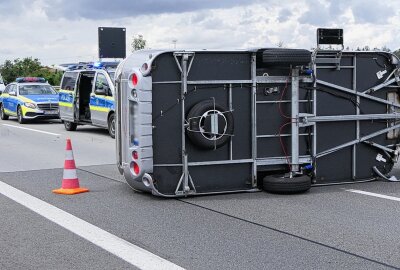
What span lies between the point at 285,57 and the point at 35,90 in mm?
19408

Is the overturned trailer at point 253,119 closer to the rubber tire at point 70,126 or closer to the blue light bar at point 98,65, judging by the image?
the blue light bar at point 98,65

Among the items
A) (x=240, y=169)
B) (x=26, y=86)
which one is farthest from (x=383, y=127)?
(x=26, y=86)

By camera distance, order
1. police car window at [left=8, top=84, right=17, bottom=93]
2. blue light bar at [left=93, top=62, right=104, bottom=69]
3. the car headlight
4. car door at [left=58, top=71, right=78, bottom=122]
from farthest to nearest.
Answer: police car window at [left=8, top=84, right=17, bottom=93]
the car headlight
car door at [left=58, top=71, right=78, bottom=122]
blue light bar at [left=93, top=62, right=104, bottom=69]

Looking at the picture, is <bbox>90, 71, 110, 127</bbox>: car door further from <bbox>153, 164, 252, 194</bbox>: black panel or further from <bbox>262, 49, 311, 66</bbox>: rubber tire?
<bbox>262, 49, 311, 66</bbox>: rubber tire

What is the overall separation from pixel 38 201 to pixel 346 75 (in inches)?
200

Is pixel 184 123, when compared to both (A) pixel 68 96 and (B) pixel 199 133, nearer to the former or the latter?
(B) pixel 199 133

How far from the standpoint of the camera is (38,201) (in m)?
8.37

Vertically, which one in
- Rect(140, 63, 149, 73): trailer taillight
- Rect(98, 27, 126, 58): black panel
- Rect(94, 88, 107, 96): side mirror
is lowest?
Rect(94, 88, 107, 96): side mirror

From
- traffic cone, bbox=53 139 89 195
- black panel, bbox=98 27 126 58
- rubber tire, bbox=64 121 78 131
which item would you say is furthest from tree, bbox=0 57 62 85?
traffic cone, bbox=53 139 89 195

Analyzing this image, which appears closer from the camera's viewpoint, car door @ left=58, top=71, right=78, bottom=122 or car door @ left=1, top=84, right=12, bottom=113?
car door @ left=58, top=71, right=78, bottom=122

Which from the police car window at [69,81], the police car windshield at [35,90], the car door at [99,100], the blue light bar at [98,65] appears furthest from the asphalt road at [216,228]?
the police car windshield at [35,90]

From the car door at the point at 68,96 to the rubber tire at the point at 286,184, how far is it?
40.0 ft

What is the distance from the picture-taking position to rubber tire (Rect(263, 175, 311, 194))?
28.3 feet

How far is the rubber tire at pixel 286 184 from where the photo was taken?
8625mm
